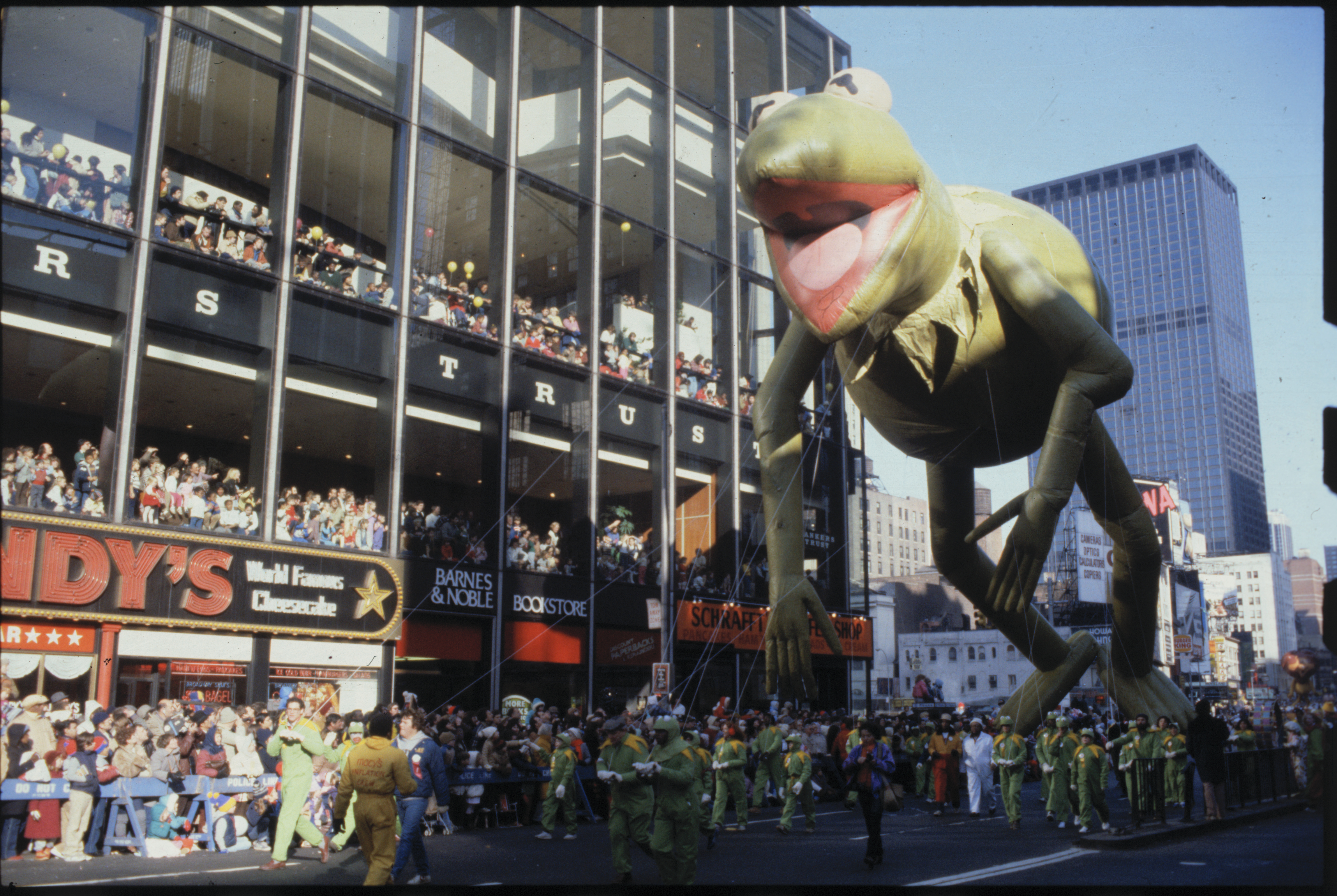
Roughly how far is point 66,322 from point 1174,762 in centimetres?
1671

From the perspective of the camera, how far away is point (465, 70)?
74.9ft

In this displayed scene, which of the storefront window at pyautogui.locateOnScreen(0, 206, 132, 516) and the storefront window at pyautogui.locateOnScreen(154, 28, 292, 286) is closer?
the storefront window at pyautogui.locateOnScreen(0, 206, 132, 516)

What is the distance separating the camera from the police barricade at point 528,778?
576 inches

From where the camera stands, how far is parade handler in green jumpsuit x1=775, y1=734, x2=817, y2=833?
14281mm

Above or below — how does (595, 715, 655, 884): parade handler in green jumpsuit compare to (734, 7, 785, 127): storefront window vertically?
below

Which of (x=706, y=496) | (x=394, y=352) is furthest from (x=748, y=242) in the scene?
(x=394, y=352)

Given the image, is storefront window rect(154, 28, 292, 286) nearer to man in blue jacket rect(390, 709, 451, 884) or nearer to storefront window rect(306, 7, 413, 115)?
storefront window rect(306, 7, 413, 115)

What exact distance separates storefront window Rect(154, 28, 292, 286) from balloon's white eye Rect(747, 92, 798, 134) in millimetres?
13165

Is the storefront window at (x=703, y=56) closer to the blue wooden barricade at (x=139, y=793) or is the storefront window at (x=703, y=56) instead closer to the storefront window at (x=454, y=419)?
the storefront window at (x=454, y=419)

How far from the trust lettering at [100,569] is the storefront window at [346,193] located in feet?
17.0

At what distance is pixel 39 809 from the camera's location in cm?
1096

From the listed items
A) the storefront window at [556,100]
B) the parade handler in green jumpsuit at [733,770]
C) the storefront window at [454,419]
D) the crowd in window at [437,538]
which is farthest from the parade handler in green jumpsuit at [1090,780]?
the storefront window at [556,100]

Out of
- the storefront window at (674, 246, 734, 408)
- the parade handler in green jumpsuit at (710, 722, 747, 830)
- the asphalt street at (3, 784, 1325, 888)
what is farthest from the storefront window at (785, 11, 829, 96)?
the asphalt street at (3, 784, 1325, 888)

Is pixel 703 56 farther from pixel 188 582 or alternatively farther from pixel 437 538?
pixel 188 582
